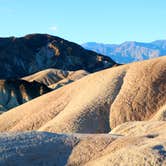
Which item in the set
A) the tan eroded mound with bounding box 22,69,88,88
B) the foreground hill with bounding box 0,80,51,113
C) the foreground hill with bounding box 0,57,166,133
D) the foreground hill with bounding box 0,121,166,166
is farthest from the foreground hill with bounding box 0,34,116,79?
the foreground hill with bounding box 0,121,166,166

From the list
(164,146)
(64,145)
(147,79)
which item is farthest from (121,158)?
(147,79)

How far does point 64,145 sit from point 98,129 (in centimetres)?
2034

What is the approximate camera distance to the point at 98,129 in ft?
110

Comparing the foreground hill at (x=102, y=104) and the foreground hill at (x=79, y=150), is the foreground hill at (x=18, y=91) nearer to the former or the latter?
the foreground hill at (x=102, y=104)

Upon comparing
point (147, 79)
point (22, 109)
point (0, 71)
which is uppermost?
point (147, 79)

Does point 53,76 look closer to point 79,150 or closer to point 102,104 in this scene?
point 102,104

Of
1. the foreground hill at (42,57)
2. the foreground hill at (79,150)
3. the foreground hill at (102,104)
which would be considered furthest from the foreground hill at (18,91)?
the foreground hill at (79,150)

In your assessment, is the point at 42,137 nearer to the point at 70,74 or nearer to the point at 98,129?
the point at 98,129

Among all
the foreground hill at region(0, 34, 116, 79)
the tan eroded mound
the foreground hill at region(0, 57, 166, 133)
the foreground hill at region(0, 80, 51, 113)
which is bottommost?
the foreground hill at region(0, 34, 116, 79)

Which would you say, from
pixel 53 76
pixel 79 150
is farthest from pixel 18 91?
pixel 79 150

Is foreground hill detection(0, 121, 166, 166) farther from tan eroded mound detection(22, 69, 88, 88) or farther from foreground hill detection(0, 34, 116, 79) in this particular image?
foreground hill detection(0, 34, 116, 79)

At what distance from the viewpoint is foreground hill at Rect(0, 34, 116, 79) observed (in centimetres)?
15700

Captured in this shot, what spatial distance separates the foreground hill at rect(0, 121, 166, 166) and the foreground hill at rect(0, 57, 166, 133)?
1855cm

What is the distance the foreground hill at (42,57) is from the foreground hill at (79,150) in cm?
13920
